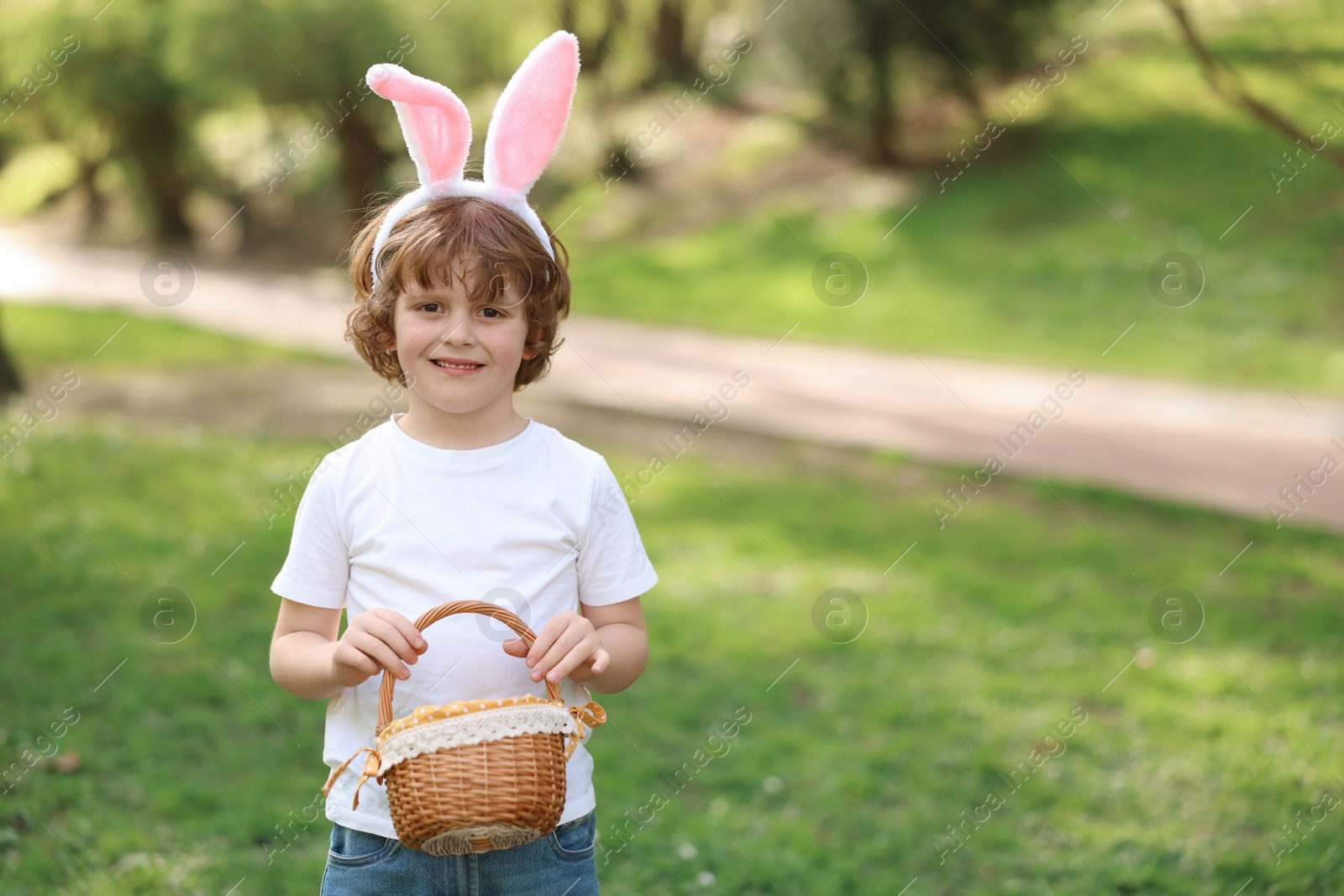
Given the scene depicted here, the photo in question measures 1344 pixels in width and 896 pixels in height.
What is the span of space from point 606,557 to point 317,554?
1.62ft

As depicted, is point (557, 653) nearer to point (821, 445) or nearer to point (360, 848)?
point (360, 848)

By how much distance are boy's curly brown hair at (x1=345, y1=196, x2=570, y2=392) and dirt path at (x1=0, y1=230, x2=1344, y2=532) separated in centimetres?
527

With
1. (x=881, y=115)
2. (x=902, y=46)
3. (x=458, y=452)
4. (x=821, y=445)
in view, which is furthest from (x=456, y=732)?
(x=881, y=115)

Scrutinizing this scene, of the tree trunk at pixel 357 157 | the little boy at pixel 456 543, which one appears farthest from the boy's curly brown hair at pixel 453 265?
the tree trunk at pixel 357 157

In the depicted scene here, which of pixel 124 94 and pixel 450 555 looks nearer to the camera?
pixel 450 555

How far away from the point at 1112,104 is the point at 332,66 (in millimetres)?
11216

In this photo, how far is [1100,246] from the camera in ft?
43.7

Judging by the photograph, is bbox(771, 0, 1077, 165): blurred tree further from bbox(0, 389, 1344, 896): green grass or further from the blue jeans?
the blue jeans

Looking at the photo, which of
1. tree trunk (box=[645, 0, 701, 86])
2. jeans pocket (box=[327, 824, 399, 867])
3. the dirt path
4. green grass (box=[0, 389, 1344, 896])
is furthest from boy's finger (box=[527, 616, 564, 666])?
tree trunk (box=[645, 0, 701, 86])

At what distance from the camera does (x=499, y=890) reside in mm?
2002

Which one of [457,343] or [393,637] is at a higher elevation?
[457,343]

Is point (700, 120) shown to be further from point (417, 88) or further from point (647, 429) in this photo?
point (417, 88)

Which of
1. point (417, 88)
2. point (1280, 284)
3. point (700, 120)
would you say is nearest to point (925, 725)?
point (417, 88)

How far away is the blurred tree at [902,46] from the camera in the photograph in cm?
1541
